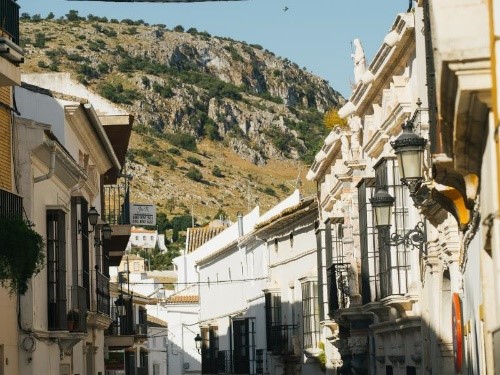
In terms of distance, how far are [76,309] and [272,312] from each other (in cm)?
1695

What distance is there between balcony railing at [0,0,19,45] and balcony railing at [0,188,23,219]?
7.04 feet

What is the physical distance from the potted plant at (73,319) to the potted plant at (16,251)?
6131 millimetres

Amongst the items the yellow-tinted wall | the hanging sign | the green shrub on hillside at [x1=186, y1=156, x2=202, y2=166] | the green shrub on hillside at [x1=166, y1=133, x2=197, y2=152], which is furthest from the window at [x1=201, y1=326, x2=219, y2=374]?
the green shrub on hillside at [x1=166, y1=133, x2=197, y2=152]

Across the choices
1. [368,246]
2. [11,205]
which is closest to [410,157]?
[11,205]

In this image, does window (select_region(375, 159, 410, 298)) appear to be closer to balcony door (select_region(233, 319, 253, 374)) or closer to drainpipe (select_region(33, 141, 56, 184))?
drainpipe (select_region(33, 141, 56, 184))

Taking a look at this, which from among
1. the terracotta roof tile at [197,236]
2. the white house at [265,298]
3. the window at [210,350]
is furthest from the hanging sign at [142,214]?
the terracotta roof tile at [197,236]

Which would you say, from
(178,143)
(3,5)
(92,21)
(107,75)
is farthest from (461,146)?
(92,21)

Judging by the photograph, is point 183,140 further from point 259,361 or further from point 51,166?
point 51,166

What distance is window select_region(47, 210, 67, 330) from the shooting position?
23.1 m

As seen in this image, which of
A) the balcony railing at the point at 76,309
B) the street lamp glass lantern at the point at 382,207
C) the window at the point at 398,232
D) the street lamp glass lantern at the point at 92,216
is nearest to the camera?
the street lamp glass lantern at the point at 382,207

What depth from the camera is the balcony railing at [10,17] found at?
17.9 metres

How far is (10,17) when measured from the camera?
18.3 m

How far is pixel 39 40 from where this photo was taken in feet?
545

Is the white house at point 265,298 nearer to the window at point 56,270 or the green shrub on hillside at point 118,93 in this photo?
the window at point 56,270
